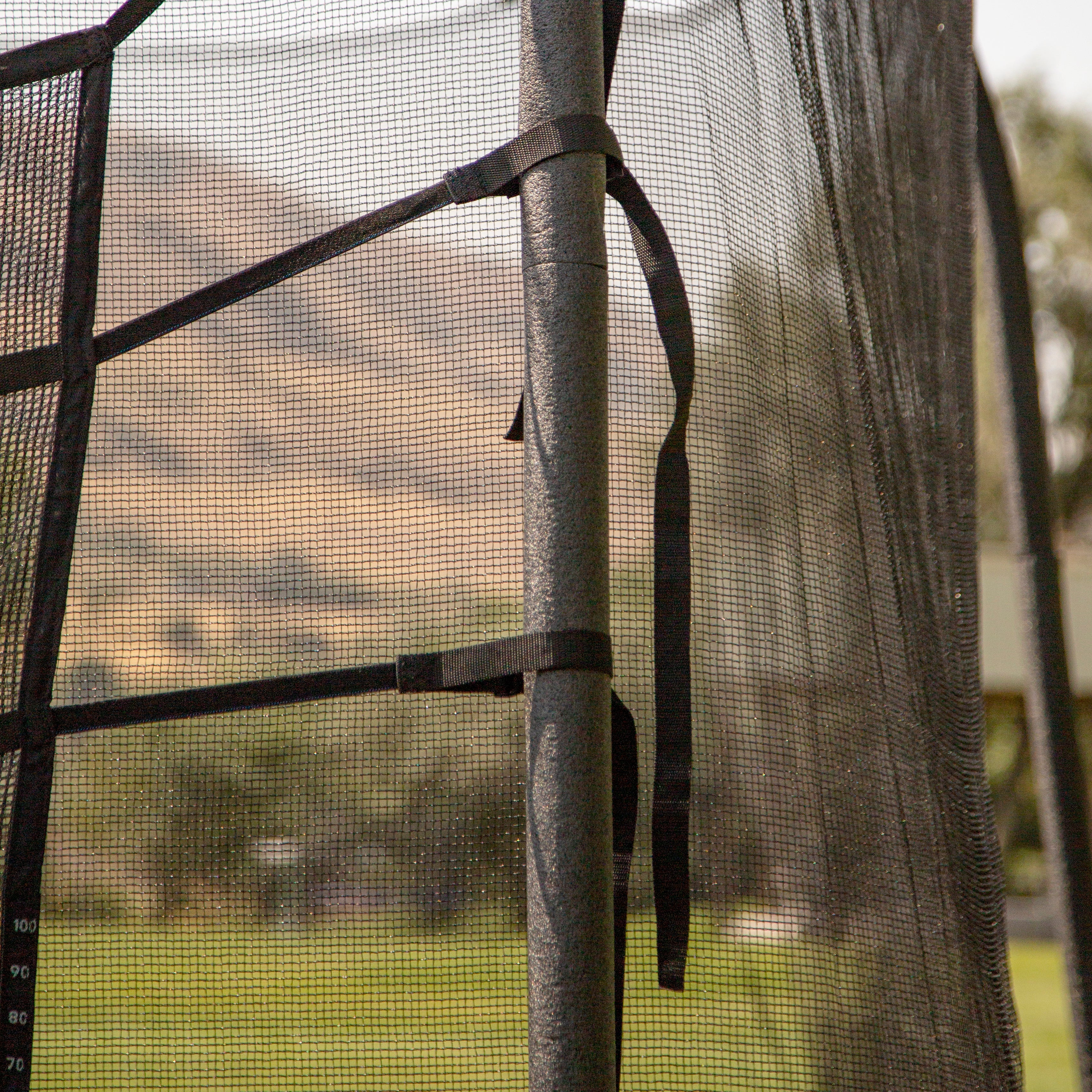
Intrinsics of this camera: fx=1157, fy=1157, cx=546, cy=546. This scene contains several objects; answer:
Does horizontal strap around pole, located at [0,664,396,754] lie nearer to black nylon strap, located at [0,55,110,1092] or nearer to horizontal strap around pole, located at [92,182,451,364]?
black nylon strap, located at [0,55,110,1092]

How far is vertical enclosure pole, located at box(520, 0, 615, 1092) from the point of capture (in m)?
0.85

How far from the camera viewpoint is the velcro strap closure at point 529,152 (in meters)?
0.92

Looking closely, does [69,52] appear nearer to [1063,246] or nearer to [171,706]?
[171,706]

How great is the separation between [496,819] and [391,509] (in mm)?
288

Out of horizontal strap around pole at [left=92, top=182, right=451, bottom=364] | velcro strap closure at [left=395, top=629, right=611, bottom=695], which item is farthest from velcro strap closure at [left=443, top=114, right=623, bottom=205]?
velcro strap closure at [left=395, top=629, right=611, bottom=695]

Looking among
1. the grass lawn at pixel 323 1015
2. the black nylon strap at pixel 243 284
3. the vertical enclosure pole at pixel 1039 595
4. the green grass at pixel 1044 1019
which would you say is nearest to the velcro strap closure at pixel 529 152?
the black nylon strap at pixel 243 284

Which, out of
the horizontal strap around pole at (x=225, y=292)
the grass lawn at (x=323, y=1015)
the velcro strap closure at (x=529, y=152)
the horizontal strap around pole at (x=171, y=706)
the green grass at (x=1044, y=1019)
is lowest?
the green grass at (x=1044, y=1019)

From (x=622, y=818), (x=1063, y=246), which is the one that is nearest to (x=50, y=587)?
(x=622, y=818)

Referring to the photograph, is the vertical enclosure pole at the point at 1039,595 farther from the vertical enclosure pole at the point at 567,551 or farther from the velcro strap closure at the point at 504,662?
the velcro strap closure at the point at 504,662

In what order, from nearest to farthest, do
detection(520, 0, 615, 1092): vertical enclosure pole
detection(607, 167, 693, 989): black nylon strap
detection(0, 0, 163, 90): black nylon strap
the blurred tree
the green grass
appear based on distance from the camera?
detection(520, 0, 615, 1092): vertical enclosure pole < detection(607, 167, 693, 989): black nylon strap < detection(0, 0, 163, 90): black nylon strap < the green grass < the blurred tree

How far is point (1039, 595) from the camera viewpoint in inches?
94.6

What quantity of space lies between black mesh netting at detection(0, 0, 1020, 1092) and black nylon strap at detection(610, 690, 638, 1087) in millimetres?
35

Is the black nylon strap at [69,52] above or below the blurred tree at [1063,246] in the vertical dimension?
below

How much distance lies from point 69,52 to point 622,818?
2.91 feet
